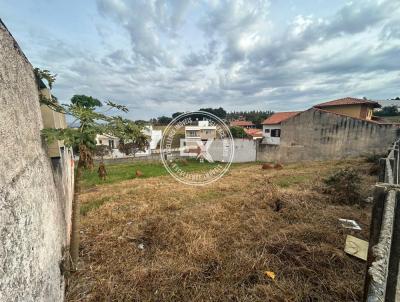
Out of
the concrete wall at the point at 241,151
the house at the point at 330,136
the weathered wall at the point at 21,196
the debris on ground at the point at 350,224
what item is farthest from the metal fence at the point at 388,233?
the concrete wall at the point at 241,151

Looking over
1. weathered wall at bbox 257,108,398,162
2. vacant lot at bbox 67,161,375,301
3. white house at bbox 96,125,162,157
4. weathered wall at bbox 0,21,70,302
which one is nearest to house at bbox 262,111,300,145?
weathered wall at bbox 257,108,398,162

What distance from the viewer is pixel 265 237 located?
12.3 feet

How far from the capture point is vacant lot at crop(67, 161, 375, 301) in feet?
8.39

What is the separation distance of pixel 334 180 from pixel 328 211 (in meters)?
1.90

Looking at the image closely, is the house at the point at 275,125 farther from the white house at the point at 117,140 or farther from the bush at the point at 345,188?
the bush at the point at 345,188

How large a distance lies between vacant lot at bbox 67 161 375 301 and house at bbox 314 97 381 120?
60.5 ft

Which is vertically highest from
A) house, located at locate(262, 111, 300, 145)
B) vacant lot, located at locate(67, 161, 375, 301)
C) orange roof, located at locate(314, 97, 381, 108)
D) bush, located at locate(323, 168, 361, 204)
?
orange roof, located at locate(314, 97, 381, 108)

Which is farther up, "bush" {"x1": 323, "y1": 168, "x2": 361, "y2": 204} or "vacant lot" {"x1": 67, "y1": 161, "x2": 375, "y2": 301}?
"bush" {"x1": 323, "y1": 168, "x2": 361, "y2": 204}

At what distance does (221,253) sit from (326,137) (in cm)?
1525

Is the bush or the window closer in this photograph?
the bush

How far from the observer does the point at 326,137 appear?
15.3 metres

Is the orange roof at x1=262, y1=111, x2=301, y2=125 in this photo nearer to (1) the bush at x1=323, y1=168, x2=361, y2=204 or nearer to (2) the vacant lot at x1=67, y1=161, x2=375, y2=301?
(1) the bush at x1=323, y1=168, x2=361, y2=204

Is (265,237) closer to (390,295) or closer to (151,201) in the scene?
(390,295)

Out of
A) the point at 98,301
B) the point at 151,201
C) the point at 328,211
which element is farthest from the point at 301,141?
the point at 98,301
